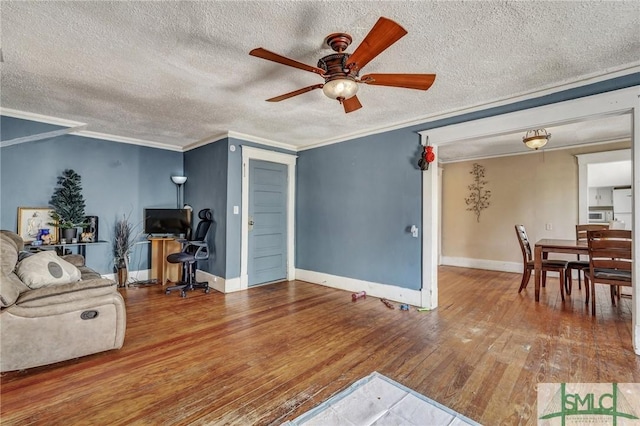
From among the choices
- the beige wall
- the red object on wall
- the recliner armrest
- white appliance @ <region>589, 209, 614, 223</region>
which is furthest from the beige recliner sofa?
white appliance @ <region>589, 209, 614, 223</region>

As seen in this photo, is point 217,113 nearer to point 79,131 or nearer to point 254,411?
point 79,131

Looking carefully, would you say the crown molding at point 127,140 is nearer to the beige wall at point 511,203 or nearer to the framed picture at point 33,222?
the framed picture at point 33,222

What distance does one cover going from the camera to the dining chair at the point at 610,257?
311 centimetres

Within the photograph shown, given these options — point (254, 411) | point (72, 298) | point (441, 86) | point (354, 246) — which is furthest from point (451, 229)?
point (72, 298)

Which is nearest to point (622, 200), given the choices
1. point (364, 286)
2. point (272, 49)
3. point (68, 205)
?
point (364, 286)

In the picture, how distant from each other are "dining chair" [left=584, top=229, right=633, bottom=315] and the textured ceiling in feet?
5.58

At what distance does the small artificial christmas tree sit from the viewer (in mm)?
4102

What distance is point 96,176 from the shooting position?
15.2 ft

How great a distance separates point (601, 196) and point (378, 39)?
32.1ft

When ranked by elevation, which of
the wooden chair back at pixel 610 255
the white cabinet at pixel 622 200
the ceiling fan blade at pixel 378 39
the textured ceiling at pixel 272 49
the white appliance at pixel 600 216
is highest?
the textured ceiling at pixel 272 49

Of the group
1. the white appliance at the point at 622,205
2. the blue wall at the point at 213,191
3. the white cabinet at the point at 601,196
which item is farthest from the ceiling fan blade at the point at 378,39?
the white cabinet at the point at 601,196

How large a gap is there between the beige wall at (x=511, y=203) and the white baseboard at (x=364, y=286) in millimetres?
3251

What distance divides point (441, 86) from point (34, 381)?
13.2ft

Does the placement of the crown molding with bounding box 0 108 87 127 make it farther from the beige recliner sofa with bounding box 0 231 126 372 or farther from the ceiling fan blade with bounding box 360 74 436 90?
the ceiling fan blade with bounding box 360 74 436 90
